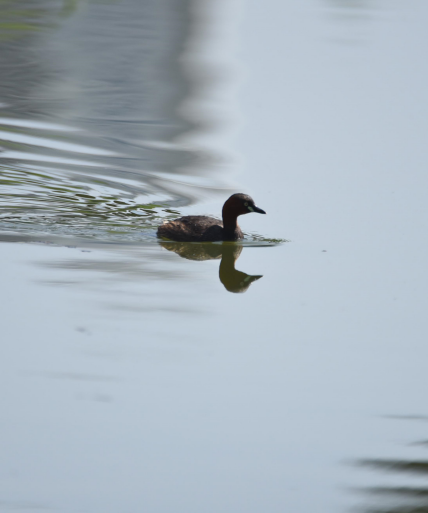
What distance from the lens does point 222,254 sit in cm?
912

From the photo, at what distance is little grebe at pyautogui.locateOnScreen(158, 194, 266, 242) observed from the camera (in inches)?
361

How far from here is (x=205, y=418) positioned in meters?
5.16

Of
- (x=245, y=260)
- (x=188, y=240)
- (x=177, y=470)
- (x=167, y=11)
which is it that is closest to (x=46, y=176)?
(x=188, y=240)

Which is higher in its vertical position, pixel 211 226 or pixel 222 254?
pixel 211 226

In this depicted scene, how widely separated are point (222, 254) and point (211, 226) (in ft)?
1.29

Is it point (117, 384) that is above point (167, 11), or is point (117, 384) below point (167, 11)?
below

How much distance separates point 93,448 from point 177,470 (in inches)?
19.8

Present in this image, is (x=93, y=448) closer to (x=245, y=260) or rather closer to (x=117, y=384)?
(x=117, y=384)

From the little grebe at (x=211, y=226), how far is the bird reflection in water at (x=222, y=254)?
75 millimetres

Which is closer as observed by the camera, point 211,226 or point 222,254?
point 222,254

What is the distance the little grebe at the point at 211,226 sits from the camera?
9.18m

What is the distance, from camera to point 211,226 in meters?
9.34

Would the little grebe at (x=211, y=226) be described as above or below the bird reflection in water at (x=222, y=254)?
above

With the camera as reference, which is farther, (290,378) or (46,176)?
(46,176)
